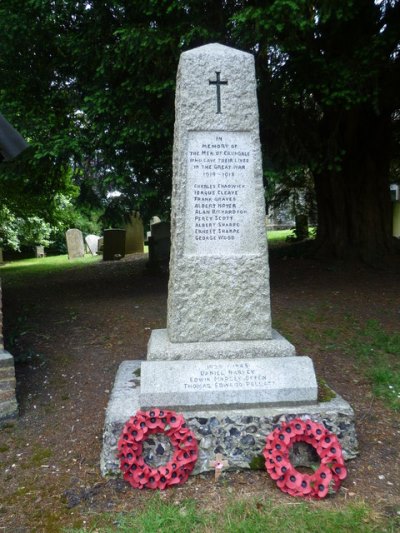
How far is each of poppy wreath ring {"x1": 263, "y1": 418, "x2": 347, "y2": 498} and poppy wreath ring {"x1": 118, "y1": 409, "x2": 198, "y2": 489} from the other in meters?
0.54

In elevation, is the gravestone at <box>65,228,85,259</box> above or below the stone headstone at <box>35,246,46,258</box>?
above

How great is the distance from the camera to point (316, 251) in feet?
35.3

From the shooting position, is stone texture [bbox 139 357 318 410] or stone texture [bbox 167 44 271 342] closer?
stone texture [bbox 139 357 318 410]

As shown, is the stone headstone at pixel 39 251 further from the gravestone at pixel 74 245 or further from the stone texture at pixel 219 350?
the stone texture at pixel 219 350

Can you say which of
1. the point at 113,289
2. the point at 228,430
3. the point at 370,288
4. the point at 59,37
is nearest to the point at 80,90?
the point at 59,37

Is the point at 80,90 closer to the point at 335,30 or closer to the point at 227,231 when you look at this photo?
the point at 335,30

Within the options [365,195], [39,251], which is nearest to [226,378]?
[365,195]

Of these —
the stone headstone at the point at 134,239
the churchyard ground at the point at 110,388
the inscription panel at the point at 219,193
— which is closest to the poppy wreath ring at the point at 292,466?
the churchyard ground at the point at 110,388

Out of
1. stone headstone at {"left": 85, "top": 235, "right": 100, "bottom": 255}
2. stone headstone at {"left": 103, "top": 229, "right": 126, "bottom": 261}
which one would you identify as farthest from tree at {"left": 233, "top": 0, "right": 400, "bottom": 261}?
stone headstone at {"left": 85, "top": 235, "right": 100, "bottom": 255}

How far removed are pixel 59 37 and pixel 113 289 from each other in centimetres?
463

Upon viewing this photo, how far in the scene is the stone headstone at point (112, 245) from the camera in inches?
627

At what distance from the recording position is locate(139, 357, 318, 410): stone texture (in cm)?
335

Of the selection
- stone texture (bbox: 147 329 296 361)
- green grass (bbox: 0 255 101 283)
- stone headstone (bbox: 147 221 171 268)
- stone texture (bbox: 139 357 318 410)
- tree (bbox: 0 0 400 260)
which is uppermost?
tree (bbox: 0 0 400 260)

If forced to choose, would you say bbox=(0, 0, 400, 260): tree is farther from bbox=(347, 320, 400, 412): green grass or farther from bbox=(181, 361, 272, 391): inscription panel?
bbox=(181, 361, 272, 391): inscription panel
